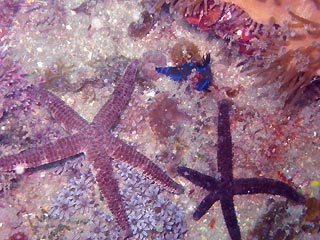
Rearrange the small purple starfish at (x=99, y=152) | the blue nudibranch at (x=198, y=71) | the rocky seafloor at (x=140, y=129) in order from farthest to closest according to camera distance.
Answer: the blue nudibranch at (x=198, y=71) → the rocky seafloor at (x=140, y=129) → the small purple starfish at (x=99, y=152)

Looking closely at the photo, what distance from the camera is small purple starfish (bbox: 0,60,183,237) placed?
16.8 feet

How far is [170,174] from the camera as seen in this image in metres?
5.99

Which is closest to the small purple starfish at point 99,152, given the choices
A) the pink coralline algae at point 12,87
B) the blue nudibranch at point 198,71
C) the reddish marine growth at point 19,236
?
the pink coralline algae at point 12,87

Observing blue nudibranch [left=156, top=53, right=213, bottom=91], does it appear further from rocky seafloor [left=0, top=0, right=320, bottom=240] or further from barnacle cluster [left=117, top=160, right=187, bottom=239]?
barnacle cluster [left=117, top=160, right=187, bottom=239]

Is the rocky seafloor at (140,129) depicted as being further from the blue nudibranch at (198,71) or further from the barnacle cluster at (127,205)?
the blue nudibranch at (198,71)

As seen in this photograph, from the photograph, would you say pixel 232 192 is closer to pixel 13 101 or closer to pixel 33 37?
pixel 13 101

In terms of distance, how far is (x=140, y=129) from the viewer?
6.13 m

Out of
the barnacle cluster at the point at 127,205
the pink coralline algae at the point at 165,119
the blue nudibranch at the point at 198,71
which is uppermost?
the blue nudibranch at the point at 198,71

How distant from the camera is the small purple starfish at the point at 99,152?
513 centimetres

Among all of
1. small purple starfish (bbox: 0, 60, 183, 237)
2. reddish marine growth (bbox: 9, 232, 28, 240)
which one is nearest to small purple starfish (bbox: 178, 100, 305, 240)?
small purple starfish (bbox: 0, 60, 183, 237)

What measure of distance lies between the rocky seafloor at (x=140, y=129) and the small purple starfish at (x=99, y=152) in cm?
42

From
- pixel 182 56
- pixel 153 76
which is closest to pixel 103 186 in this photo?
pixel 153 76

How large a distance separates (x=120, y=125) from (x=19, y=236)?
2.52m

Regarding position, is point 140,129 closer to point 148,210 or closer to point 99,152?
point 99,152
